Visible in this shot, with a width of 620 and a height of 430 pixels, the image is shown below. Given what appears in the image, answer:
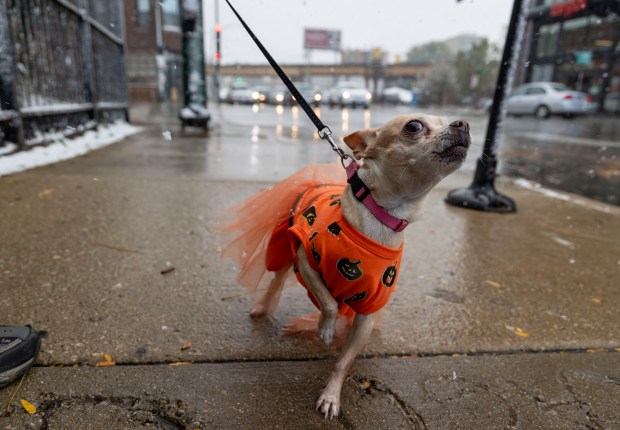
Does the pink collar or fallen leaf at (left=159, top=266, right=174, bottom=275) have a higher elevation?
the pink collar

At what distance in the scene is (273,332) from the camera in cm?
230

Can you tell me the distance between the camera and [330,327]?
1.89 metres

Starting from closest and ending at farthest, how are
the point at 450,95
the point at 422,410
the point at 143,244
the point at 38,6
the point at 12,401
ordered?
the point at 12,401
the point at 422,410
the point at 143,244
the point at 38,6
the point at 450,95

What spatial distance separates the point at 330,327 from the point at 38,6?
6309mm

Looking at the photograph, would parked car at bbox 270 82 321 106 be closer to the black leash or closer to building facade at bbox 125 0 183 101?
building facade at bbox 125 0 183 101

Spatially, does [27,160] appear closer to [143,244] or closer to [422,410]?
[143,244]

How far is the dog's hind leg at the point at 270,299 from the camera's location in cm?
242

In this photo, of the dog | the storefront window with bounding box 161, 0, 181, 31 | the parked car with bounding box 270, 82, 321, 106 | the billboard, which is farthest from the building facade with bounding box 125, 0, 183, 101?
the dog

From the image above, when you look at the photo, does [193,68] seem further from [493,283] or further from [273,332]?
[273,332]

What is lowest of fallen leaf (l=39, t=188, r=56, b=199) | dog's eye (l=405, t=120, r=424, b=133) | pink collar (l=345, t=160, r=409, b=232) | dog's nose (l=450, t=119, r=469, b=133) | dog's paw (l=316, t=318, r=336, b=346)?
fallen leaf (l=39, t=188, r=56, b=199)

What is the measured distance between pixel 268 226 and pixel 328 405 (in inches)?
36.6

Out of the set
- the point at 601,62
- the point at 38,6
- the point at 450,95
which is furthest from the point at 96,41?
the point at 450,95

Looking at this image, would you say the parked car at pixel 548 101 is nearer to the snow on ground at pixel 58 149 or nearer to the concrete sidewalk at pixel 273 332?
the snow on ground at pixel 58 149

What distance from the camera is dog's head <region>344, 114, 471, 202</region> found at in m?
1.60
